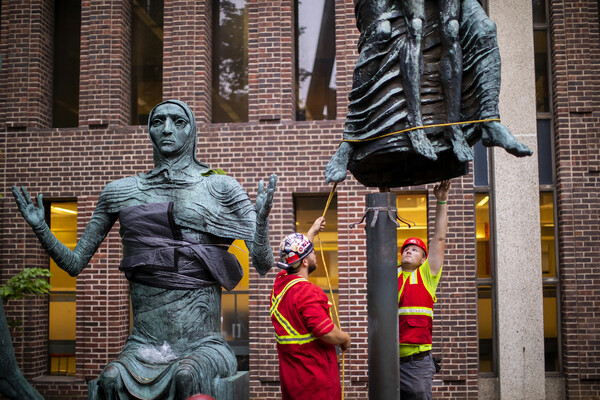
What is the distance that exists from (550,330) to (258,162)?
4.93 meters

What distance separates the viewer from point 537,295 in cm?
850

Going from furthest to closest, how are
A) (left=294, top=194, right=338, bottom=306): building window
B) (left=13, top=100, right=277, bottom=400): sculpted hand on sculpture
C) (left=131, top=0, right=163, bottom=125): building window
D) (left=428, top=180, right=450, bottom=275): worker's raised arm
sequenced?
(left=131, top=0, right=163, bottom=125): building window, (left=294, top=194, right=338, bottom=306): building window, (left=428, top=180, right=450, bottom=275): worker's raised arm, (left=13, top=100, right=277, bottom=400): sculpted hand on sculpture

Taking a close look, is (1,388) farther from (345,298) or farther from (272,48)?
(272,48)

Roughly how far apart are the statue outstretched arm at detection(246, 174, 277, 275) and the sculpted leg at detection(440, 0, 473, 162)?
0.99 meters

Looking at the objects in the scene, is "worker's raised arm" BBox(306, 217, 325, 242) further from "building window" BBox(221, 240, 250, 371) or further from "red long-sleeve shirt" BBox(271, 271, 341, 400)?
"building window" BBox(221, 240, 250, 371)

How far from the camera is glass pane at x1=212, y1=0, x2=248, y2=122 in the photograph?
946 centimetres

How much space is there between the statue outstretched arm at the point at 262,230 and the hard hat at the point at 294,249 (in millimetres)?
1040

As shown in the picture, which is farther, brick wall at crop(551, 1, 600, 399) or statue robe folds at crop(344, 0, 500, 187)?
brick wall at crop(551, 1, 600, 399)

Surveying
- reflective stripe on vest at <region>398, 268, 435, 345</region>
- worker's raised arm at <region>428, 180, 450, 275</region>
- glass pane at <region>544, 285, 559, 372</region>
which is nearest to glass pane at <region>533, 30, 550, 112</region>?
glass pane at <region>544, 285, 559, 372</region>

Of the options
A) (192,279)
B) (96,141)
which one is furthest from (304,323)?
(96,141)

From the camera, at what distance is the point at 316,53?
949 centimetres

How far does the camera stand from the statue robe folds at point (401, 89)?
306cm

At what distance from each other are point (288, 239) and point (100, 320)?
540 cm

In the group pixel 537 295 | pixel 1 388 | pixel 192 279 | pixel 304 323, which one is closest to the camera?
pixel 1 388
